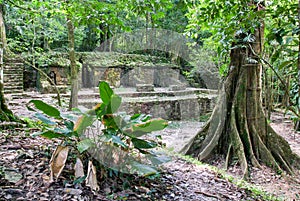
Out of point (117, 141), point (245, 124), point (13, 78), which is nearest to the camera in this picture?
point (117, 141)

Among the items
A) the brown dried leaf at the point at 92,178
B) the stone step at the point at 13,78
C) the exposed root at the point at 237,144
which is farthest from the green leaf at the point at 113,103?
the stone step at the point at 13,78

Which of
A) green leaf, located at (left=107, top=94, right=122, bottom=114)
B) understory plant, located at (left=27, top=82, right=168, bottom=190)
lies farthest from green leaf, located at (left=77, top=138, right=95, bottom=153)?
green leaf, located at (left=107, top=94, right=122, bottom=114)

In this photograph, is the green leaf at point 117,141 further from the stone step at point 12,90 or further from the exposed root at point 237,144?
the stone step at point 12,90

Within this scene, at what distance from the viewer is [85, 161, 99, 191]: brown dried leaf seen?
6.33 ft

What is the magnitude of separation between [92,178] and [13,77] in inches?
380

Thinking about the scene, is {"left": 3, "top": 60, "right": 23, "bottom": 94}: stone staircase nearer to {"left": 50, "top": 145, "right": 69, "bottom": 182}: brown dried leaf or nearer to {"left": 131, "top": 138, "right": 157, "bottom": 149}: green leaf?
{"left": 50, "top": 145, "right": 69, "bottom": 182}: brown dried leaf

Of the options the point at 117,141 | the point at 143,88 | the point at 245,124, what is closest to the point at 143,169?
the point at 117,141

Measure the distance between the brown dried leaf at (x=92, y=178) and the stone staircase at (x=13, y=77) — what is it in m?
8.80

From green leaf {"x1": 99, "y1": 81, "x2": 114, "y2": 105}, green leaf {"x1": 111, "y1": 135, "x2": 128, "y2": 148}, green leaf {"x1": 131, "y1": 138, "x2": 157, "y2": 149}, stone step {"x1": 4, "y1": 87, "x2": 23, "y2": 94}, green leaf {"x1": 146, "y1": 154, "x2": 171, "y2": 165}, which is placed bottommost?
green leaf {"x1": 146, "y1": 154, "x2": 171, "y2": 165}

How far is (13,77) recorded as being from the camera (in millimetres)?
10195

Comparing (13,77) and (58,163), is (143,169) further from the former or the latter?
(13,77)

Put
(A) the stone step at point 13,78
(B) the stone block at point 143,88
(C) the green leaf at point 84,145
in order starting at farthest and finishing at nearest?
(B) the stone block at point 143,88 < (A) the stone step at point 13,78 < (C) the green leaf at point 84,145

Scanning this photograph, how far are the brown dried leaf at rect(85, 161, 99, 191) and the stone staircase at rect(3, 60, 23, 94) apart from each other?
880cm

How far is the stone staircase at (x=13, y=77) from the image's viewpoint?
9.67 meters
